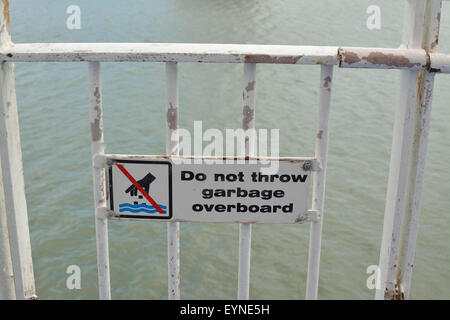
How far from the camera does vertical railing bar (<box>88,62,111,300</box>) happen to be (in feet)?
5.09

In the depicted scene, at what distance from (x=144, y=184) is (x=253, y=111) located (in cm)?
37

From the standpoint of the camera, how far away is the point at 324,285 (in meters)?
4.16

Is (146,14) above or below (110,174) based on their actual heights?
above

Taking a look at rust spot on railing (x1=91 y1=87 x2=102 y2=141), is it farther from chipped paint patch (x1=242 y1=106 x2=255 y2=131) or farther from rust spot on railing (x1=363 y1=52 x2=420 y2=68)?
rust spot on railing (x1=363 y1=52 x2=420 y2=68)

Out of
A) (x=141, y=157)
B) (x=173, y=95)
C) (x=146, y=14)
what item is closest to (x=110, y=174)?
(x=141, y=157)

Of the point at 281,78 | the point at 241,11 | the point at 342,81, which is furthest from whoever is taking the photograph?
the point at 241,11

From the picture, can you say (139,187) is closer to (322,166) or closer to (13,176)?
(13,176)

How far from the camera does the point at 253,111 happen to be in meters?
1.52

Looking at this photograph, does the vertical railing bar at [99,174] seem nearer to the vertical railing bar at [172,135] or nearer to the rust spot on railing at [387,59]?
the vertical railing bar at [172,135]

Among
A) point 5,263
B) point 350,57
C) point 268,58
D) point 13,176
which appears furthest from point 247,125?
point 5,263

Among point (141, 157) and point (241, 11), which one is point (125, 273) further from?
point (241, 11)

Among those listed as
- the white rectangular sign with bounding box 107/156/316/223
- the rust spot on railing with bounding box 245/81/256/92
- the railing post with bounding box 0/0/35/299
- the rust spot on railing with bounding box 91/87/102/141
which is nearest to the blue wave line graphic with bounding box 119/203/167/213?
the white rectangular sign with bounding box 107/156/316/223

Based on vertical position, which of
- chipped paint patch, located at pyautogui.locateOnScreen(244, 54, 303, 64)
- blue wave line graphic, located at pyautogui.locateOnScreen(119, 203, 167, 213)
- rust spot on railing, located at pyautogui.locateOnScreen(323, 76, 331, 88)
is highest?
chipped paint patch, located at pyautogui.locateOnScreen(244, 54, 303, 64)
